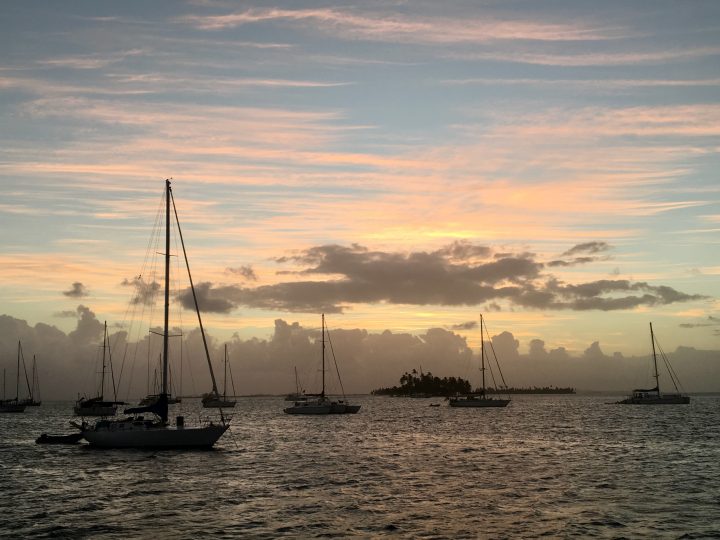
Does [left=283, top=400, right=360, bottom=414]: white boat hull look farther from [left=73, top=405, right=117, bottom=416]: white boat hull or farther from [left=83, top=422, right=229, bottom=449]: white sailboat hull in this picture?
[left=83, top=422, right=229, bottom=449]: white sailboat hull

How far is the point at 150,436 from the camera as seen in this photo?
198 feet

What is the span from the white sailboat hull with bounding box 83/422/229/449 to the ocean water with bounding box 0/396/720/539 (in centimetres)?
118

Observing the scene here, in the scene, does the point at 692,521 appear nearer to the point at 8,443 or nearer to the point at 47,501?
the point at 47,501

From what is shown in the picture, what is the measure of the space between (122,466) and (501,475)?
29.3 metres

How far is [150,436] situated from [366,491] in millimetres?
25136

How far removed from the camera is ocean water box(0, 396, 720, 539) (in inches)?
1281

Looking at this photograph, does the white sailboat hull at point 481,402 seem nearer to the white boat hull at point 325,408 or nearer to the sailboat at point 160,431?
the white boat hull at point 325,408

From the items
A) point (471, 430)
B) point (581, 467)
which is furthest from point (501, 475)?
point (471, 430)

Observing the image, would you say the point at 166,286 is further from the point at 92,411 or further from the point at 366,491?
the point at 92,411

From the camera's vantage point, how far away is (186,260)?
220ft

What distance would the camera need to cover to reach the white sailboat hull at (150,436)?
60031 millimetres

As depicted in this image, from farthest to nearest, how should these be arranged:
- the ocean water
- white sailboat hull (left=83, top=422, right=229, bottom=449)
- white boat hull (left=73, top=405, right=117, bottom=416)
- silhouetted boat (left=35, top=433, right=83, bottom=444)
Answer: white boat hull (left=73, top=405, right=117, bottom=416), silhouetted boat (left=35, top=433, right=83, bottom=444), white sailboat hull (left=83, top=422, right=229, bottom=449), the ocean water

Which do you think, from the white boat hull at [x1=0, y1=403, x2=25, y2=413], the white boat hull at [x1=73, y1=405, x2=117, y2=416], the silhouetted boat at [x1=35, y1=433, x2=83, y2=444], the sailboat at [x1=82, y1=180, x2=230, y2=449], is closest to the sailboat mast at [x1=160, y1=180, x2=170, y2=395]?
the sailboat at [x1=82, y1=180, x2=230, y2=449]

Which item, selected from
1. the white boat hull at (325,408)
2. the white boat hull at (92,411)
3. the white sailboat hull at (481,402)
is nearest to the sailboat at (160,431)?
the white boat hull at (92,411)
